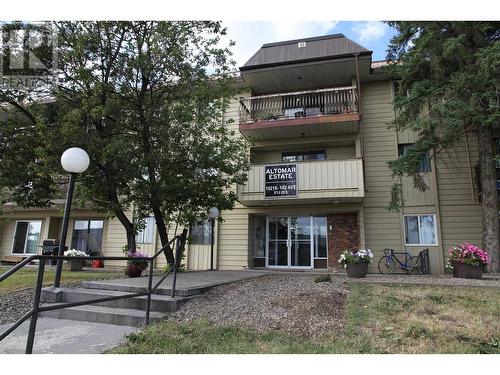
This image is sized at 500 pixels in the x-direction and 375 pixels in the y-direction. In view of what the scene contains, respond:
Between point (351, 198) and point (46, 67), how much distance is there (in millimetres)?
10652

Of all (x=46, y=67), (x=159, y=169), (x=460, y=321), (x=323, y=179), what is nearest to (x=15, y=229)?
(x=46, y=67)

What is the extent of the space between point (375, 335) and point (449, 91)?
9.17m

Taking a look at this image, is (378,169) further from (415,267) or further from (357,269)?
(357,269)

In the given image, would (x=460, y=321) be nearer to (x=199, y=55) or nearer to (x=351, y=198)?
(x=351, y=198)

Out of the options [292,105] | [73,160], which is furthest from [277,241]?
[73,160]

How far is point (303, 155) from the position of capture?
1572cm

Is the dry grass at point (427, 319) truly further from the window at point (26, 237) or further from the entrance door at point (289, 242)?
the window at point (26, 237)

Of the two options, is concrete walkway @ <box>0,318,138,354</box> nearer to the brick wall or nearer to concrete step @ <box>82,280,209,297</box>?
concrete step @ <box>82,280,209,297</box>

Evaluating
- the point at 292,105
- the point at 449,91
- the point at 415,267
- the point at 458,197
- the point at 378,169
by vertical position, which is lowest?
the point at 415,267

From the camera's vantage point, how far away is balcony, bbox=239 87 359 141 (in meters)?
13.7

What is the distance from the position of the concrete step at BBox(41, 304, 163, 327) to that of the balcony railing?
10.5 m

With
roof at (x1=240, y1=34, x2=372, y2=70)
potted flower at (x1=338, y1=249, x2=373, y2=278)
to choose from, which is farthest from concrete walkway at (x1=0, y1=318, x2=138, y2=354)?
roof at (x1=240, y1=34, x2=372, y2=70)

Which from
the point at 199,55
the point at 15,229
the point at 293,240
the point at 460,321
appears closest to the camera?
the point at 460,321

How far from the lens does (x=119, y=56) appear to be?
378 inches
